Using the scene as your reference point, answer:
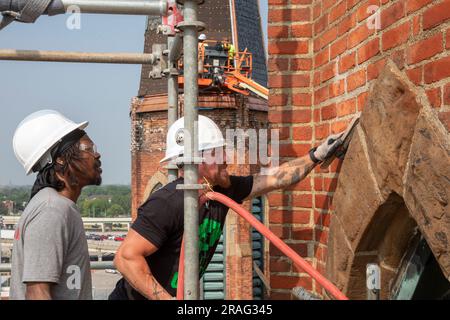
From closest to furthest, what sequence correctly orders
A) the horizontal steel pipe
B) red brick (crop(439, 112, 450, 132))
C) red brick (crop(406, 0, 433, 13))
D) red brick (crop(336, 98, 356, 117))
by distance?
red brick (crop(439, 112, 450, 132)) → red brick (crop(406, 0, 433, 13)) → red brick (crop(336, 98, 356, 117)) → the horizontal steel pipe

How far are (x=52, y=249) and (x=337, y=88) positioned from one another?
1499 millimetres

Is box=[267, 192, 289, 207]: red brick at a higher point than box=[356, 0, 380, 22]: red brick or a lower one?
lower

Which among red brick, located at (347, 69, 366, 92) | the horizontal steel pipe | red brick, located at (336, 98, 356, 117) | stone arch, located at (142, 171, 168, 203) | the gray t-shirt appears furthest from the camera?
stone arch, located at (142, 171, 168, 203)

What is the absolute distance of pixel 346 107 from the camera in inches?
105

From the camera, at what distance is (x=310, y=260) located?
307cm

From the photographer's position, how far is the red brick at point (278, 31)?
310cm

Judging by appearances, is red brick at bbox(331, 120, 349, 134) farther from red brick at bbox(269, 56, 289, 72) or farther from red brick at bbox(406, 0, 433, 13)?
red brick at bbox(406, 0, 433, 13)

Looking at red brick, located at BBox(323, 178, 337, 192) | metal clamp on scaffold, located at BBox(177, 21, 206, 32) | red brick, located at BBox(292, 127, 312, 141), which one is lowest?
red brick, located at BBox(323, 178, 337, 192)

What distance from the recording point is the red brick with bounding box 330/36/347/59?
2.68m

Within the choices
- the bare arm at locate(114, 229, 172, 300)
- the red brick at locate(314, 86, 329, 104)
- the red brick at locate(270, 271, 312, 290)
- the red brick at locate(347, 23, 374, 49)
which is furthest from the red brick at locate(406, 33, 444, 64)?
the red brick at locate(270, 271, 312, 290)

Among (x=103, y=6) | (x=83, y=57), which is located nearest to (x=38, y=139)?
(x=103, y=6)

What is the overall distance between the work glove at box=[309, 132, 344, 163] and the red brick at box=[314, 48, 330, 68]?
0.42m

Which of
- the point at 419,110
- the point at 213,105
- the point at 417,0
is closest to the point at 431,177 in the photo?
the point at 419,110

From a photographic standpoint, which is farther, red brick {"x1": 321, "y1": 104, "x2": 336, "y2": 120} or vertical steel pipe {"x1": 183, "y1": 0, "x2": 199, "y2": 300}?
red brick {"x1": 321, "y1": 104, "x2": 336, "y2": 120}
